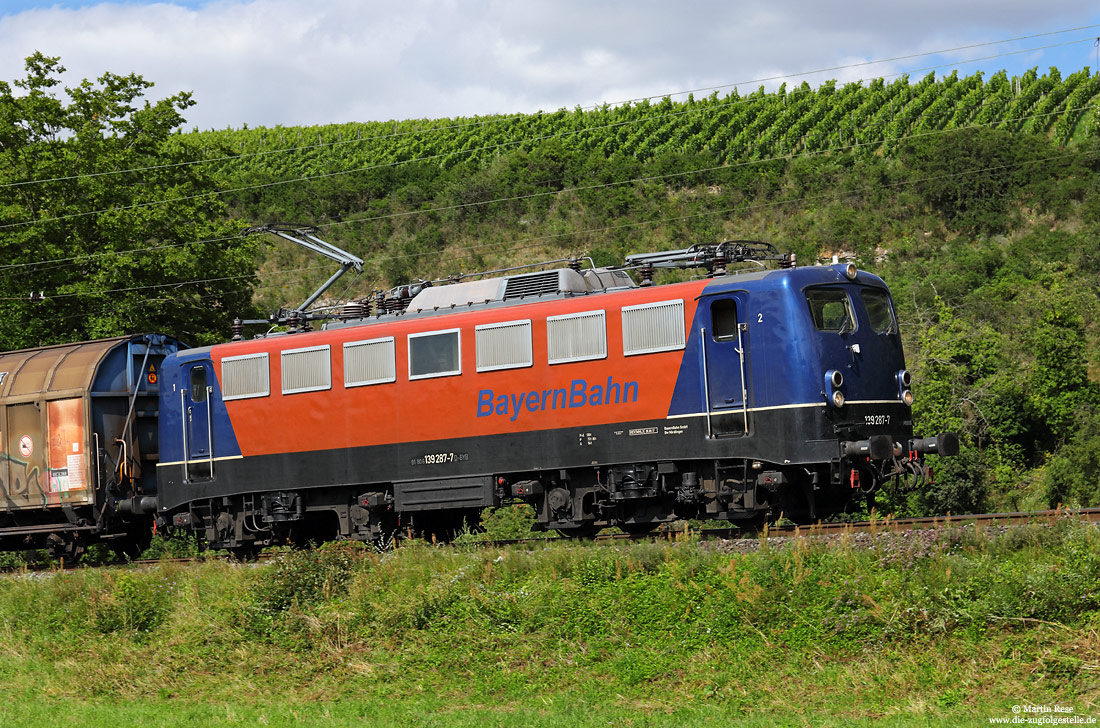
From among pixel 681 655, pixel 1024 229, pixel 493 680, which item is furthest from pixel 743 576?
pixel 1024 229

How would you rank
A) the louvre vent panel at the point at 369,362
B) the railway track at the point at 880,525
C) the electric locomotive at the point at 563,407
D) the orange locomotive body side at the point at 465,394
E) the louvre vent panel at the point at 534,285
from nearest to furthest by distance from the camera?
the railway track at the point at 880,525, the electric locomotive at the point at 563,407, the orange locomotive body side at the point at 465,394, the louvre vent panel at the point at 534,285, the louvre vent panel at the point at 369,362

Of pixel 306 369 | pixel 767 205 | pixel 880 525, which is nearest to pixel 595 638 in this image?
pixel 880 525

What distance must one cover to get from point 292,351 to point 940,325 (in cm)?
2820

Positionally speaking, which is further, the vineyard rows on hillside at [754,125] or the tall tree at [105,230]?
the vineyard rows on hillside at [754,125]

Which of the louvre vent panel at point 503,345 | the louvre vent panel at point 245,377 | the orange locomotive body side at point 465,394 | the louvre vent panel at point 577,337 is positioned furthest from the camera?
the louvre vent panel at point 245,377

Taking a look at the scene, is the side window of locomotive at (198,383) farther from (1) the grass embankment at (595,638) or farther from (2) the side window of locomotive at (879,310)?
(2) the side window of locomotive at (879,310)

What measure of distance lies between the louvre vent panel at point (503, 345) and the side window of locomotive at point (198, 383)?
6157 millimetres

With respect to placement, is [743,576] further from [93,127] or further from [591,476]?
[93,127]

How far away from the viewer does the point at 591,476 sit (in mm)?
18156

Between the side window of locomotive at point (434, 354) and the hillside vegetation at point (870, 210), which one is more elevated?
the hillside vegetation at point (870, 210)

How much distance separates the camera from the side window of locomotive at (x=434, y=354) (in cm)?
1886

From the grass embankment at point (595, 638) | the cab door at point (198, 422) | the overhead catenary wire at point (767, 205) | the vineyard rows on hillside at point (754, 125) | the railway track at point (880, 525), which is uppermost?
the vineyard rows on hillside at point (754, 125)

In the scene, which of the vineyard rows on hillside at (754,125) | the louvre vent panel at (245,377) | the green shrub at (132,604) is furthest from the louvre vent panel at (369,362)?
the vineyard rows on hillside at (754,125)

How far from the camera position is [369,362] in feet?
64.3
